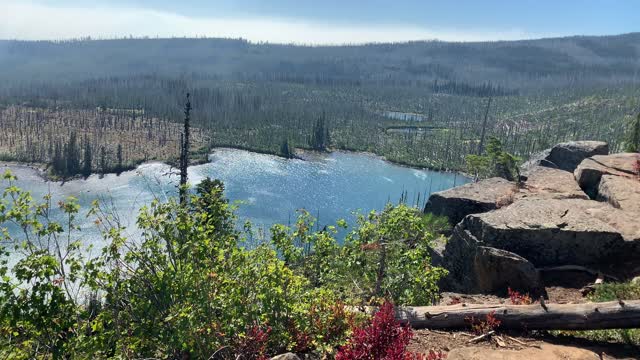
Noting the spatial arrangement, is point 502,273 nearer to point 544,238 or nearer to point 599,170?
point 544,238

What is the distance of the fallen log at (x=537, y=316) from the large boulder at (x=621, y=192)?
32.7 feet

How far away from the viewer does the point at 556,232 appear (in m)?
19.6

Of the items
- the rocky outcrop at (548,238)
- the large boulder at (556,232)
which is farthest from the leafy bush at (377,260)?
the large boulder at (556,232)

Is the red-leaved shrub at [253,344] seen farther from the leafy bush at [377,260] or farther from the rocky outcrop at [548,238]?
the rocky outcrop at [548,238]

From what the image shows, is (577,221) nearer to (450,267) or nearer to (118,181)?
(450,267)

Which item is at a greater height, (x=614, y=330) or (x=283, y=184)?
(x=614, y=330)

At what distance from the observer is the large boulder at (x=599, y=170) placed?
88.9 feet

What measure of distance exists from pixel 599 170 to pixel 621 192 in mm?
4512

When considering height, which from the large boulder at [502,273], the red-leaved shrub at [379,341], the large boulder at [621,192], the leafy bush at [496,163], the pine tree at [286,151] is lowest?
the pine tree at [286,151]

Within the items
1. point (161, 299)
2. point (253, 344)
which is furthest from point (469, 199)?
point (161, 299)

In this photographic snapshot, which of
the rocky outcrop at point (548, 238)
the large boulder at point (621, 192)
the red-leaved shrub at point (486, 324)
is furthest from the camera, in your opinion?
the large boulder at point (621, 192)

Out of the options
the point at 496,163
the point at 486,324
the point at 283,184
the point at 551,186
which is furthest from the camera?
the point at 283,184

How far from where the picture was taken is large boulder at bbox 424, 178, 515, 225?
2917cm

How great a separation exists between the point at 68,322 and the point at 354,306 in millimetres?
7318
